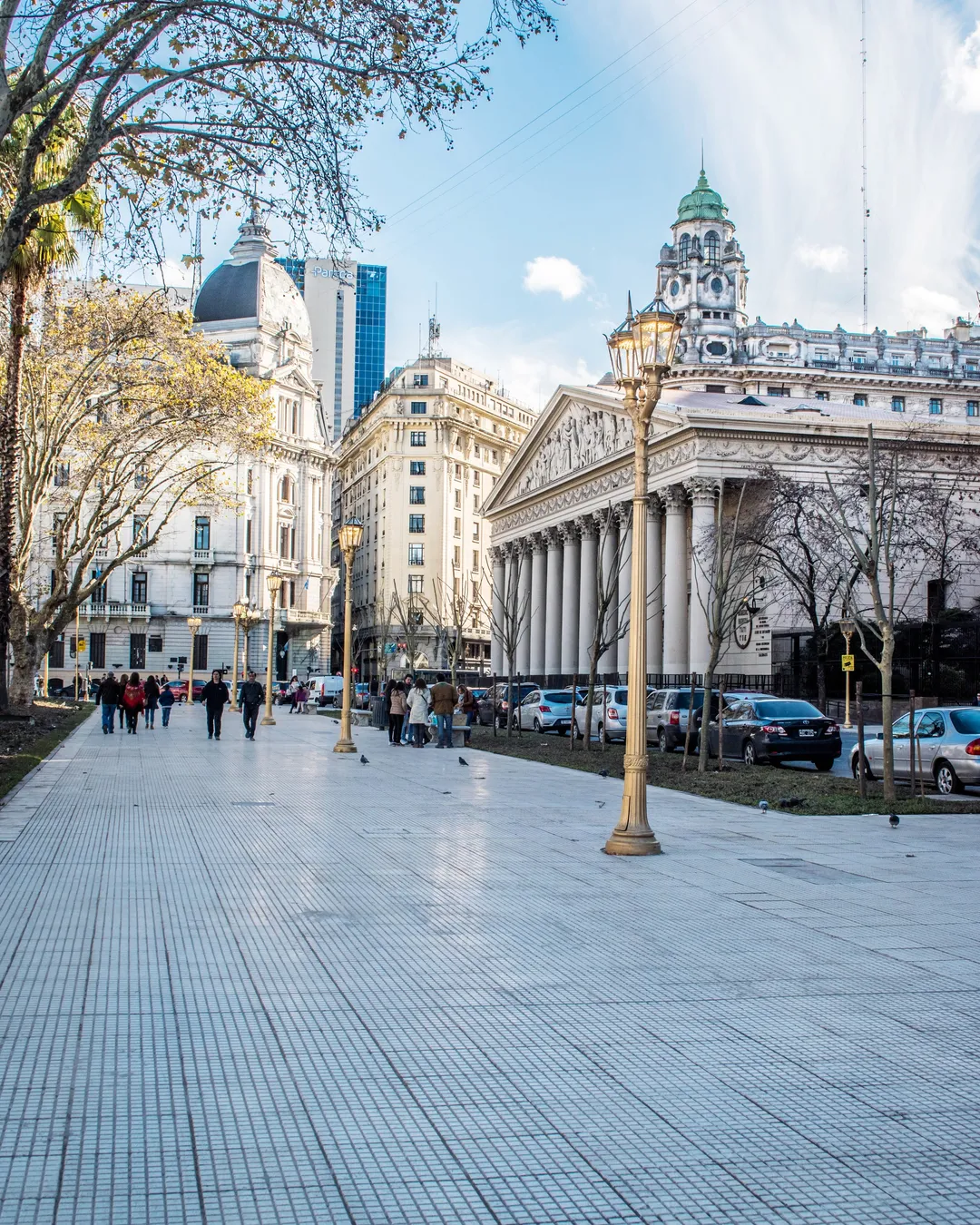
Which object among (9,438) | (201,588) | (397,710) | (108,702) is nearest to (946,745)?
(397,710)

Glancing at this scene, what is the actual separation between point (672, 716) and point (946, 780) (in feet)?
37.1

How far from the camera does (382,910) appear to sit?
8531 millimetres

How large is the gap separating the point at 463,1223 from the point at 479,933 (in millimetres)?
4162

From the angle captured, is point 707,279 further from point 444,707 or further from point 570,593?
point 444,707

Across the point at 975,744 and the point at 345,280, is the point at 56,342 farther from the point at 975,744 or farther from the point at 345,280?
the point at 975,744

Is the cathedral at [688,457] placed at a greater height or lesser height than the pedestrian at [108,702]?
greater

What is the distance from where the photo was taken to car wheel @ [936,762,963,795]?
64.1 ft

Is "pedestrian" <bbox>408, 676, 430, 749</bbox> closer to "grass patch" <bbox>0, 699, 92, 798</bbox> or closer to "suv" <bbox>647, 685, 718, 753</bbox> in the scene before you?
"suv" <bbox>647, 685, 718, 753</bbox>

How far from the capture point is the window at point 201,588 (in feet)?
285

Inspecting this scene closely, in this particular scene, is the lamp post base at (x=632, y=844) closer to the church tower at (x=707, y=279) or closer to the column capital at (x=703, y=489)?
the column capital at (x=703, y=489)

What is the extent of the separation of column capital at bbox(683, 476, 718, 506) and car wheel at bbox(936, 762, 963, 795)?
34755 millimetres

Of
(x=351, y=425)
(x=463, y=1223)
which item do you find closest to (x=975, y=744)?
(x=463, y=1223)

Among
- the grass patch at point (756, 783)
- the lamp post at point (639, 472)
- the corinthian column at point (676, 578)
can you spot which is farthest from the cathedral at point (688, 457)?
the lamp post at point (639, 472)

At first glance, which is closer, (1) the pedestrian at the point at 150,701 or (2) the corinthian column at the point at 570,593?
(1) the pedestrian at the point at 150,701
